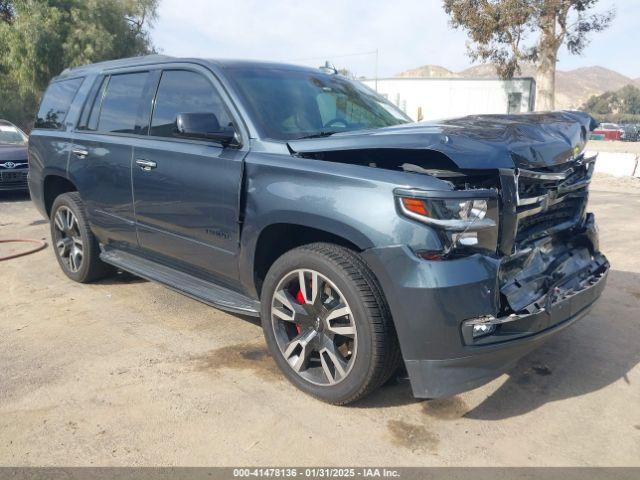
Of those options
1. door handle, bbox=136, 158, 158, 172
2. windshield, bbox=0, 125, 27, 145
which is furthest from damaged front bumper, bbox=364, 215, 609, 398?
windshield, bbox=0, 125, 27, 145

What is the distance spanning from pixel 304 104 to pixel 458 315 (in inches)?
75.8

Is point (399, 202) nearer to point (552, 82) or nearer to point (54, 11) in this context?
point (552, 82)

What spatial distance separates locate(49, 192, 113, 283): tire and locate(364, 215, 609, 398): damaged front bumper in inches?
124

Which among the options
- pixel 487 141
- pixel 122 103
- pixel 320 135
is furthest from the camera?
pixel 122 103

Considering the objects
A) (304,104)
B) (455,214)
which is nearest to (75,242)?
(304,104)

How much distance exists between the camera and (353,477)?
2.49 meters

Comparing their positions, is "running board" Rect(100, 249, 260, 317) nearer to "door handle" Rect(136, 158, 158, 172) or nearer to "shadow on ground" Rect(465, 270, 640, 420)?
"door handle" Rect(136, 158, 158, 172)

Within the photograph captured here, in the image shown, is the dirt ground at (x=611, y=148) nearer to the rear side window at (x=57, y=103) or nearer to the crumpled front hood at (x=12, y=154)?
the crumpled front hood at (x=12, y=154)

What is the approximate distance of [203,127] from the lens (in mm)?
3299

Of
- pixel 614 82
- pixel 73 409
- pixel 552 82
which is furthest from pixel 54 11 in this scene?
pixel 614 82

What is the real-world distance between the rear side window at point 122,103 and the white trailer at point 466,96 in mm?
26310

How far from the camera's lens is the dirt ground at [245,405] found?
8.71ft

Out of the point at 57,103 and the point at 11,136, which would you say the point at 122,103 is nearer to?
the point at 57,103

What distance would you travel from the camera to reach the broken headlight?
255cm
